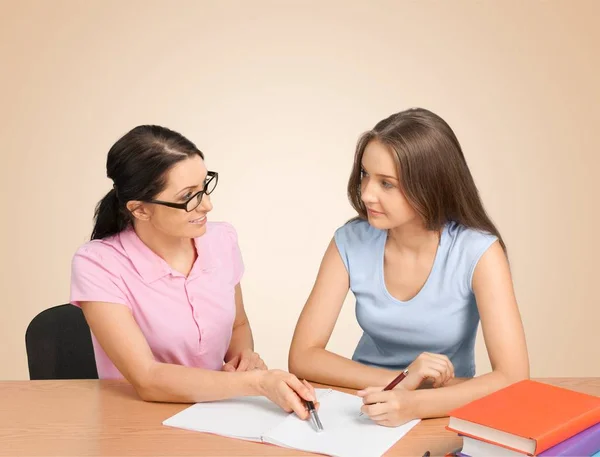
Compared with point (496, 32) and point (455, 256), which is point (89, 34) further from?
point (455, 256)

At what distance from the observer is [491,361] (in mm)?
2027

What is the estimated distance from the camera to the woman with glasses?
193 cm

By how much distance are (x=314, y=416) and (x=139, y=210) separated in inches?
30.7

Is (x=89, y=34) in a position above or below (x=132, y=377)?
above

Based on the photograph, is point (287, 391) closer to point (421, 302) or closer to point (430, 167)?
point (421, 302)

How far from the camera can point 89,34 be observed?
4270mm

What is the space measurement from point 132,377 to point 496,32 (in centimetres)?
300

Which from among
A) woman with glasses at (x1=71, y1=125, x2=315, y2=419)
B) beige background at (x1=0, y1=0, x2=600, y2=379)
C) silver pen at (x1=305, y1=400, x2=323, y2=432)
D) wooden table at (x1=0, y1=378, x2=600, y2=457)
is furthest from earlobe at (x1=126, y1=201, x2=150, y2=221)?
beige background at (x1=0, y1=0, x2=600, y2=379)

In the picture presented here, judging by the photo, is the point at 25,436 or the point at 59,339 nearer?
the point at 25,436

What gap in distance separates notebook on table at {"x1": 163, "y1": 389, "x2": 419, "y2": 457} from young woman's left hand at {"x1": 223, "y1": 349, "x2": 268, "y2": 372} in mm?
388

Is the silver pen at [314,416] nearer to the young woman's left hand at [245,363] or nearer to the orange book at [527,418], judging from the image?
the orange book at [527,418]

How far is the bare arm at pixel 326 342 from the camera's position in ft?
6.56

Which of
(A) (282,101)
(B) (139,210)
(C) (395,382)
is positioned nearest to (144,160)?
(B) (139,210)

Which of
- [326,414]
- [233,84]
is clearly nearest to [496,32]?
[233,84]
